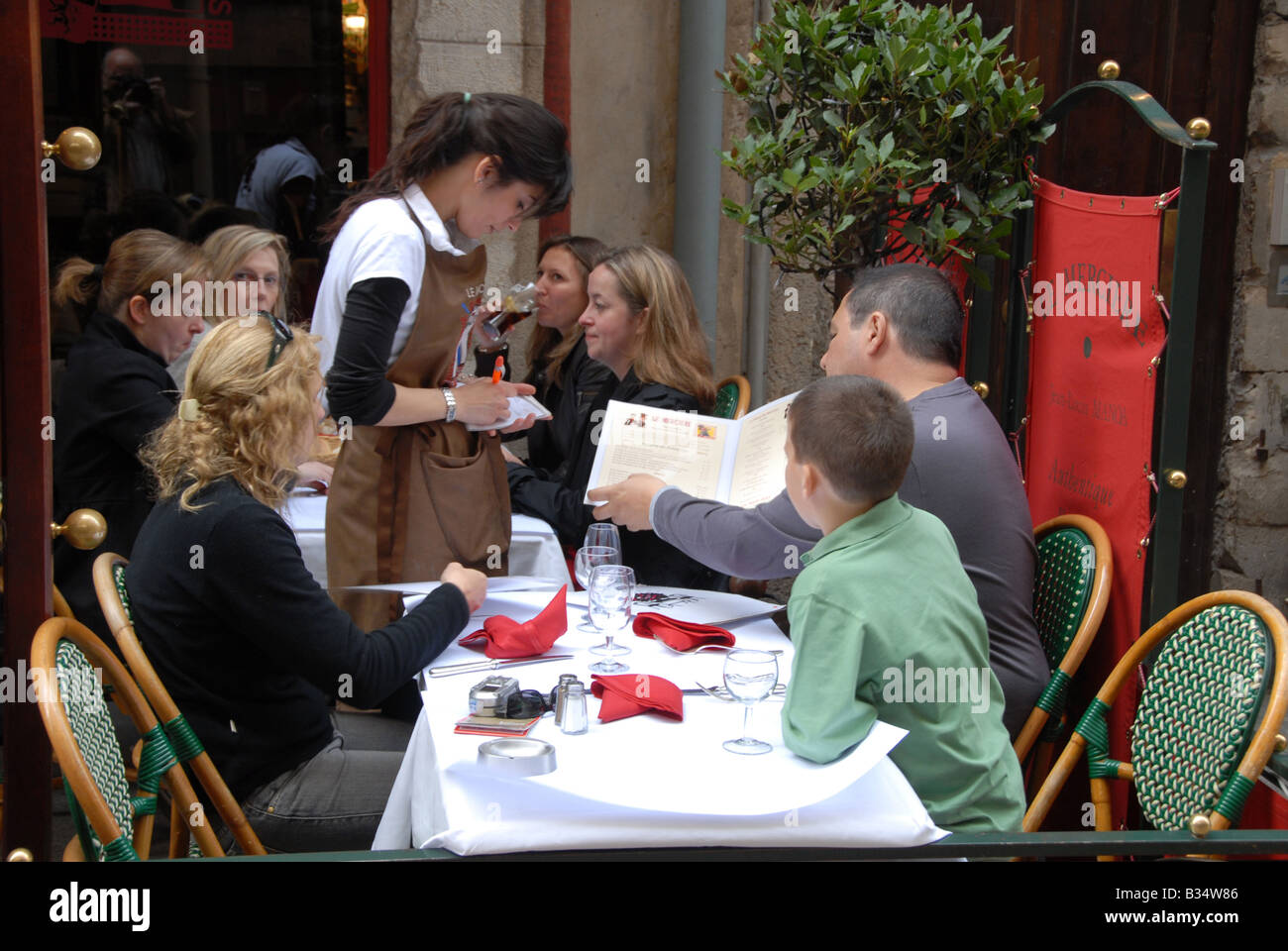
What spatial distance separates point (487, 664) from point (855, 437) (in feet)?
2.76

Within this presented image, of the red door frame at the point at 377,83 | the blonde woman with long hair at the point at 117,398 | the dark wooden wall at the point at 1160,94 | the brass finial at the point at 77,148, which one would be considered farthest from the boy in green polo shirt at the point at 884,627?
the red door frame at the point at 377,83

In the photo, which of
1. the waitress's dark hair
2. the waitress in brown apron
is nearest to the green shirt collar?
the waitress in brown apron

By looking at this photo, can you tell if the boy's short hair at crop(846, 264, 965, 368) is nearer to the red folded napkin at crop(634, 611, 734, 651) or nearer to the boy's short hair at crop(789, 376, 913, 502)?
the boy's short hair at crop(789, 376, 913, 502)

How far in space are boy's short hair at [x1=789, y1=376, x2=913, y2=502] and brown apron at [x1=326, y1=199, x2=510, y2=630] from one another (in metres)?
1.15

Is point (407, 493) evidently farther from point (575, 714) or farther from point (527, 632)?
point (575, 714)

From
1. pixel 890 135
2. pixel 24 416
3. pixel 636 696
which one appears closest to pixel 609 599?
pixel 636 696

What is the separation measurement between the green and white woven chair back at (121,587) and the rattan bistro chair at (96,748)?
18cm

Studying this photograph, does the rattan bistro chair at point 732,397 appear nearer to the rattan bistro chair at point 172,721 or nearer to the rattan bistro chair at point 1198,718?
the rattan bistro chair at point 1198,718

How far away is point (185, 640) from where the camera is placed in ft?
7.31

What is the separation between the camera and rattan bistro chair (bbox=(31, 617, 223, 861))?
1640 mm
